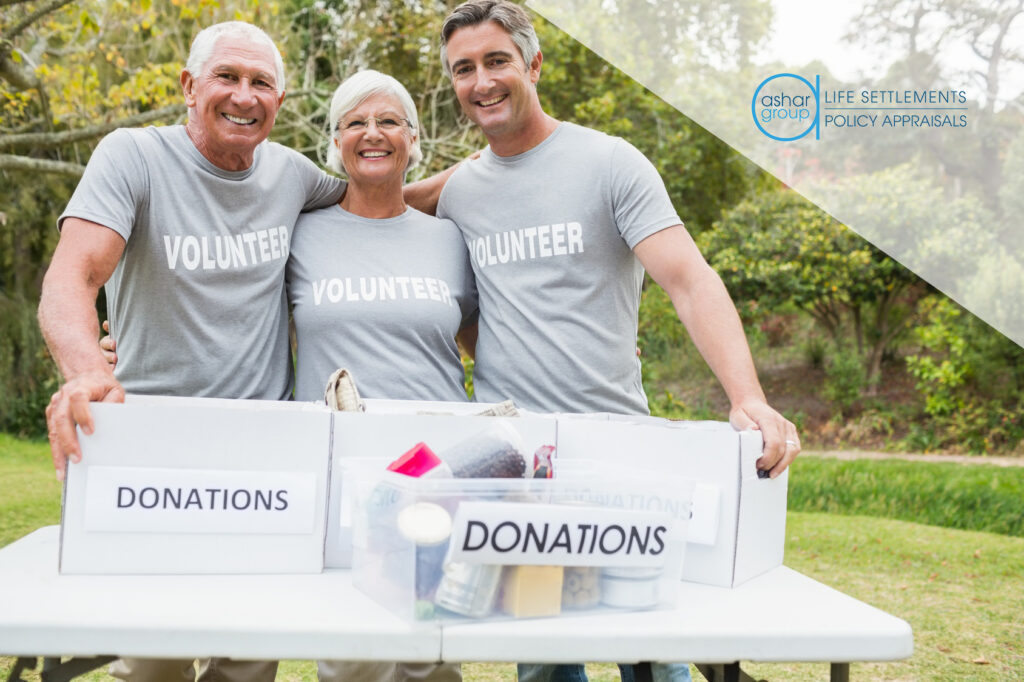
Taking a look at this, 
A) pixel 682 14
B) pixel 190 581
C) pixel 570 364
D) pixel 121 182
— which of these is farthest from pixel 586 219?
pixel 682 14

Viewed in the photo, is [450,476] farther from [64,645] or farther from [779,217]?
[779,217]

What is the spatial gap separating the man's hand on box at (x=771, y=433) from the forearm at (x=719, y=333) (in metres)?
0.08

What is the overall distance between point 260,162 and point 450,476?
1.29 m

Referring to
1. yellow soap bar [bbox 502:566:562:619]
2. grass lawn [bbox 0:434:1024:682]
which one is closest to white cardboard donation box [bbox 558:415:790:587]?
yellow soap bar [bbox 502:566:562:619]

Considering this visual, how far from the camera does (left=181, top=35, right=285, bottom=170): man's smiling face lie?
2.19 m

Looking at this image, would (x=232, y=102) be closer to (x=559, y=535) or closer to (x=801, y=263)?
(x=559, y=535)

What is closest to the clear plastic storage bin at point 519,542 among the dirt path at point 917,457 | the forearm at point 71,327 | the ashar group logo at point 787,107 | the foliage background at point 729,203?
the forearm at point 71,327

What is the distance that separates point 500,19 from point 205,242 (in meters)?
0.89

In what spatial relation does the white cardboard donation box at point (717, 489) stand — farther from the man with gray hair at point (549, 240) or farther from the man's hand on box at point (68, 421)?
the man's hand on box at point (68, 421)

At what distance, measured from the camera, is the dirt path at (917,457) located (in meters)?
9.34

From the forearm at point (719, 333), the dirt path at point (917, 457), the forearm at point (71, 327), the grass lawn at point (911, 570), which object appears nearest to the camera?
the forearm at point (71, 327)

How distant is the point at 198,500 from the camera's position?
1.49m
